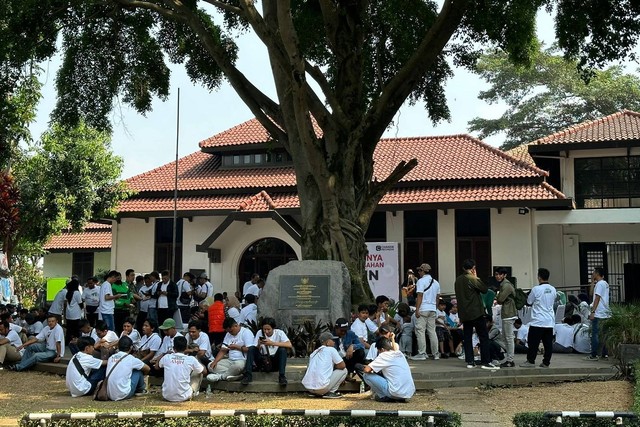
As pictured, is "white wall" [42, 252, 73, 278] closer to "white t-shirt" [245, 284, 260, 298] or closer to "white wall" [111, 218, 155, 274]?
"white wall" [111, 218, 155, 274]

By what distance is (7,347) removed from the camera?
1488cm

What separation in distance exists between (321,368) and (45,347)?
6.58 metres

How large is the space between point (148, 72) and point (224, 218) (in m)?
8.01

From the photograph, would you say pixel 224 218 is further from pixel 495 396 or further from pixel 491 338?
pixel 495 396

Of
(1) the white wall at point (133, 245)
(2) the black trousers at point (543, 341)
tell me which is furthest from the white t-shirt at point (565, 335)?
(1) the white wall at point (133, 245)

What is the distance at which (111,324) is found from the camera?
51.4 feet

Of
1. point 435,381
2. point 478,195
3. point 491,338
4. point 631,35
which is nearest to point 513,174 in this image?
point 478,195

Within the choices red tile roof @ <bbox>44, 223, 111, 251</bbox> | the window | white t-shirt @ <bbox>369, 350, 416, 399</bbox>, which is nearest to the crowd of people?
white t-shirt @ <bbox>369, 350, 416, 399</bbox>

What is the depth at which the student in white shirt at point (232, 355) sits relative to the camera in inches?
468

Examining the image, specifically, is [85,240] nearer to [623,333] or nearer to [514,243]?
[514,243]

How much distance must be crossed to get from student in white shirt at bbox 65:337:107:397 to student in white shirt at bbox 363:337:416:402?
410cm

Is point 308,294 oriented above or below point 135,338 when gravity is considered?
above

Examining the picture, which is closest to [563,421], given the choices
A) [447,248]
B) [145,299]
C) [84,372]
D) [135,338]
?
[84,372]

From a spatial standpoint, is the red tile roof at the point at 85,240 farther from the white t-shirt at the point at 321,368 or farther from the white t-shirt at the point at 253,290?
the white t-shirt at the point at 321,368
